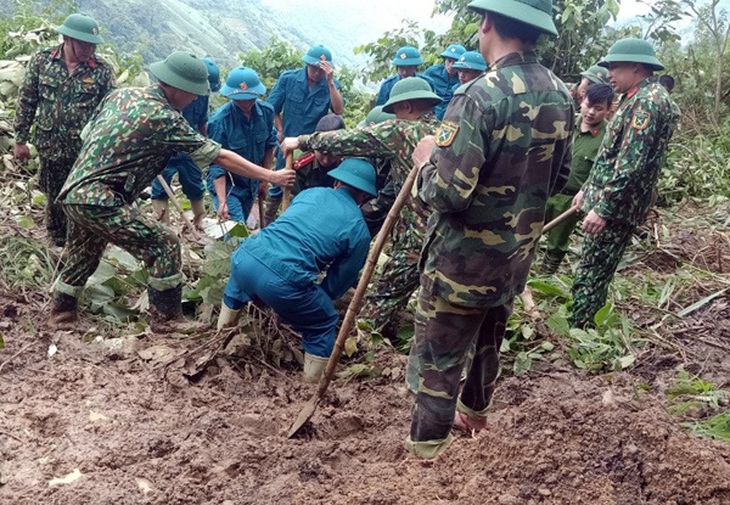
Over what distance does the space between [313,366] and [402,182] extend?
1.22 meters

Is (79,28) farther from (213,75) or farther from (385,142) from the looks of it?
(385,142)

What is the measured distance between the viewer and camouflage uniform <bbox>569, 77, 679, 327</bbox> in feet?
13.4

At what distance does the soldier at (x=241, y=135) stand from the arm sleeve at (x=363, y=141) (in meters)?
2.25

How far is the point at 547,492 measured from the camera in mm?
2510

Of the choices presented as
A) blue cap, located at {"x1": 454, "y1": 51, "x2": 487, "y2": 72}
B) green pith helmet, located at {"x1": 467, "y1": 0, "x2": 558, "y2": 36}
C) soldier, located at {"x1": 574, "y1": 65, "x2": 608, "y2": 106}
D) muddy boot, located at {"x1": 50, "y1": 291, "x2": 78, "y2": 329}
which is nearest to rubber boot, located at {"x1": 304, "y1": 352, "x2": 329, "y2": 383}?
muddy boot, located at {"x1": 50, "y1": 291, "x2": 78, "y2": 329}

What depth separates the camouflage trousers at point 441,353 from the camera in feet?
8.84

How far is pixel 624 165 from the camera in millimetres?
4137

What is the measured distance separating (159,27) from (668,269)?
57.6 feet

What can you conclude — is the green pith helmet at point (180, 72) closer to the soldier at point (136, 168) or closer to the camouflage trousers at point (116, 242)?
the soldier at point (136, 168)

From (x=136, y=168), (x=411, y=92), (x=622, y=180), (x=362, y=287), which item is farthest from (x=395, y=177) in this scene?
(x=136, y=168)

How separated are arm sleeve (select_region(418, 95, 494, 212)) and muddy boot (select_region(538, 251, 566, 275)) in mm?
3589

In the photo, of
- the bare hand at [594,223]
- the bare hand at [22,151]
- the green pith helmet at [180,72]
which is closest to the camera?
the green pith helmet at [180,72]

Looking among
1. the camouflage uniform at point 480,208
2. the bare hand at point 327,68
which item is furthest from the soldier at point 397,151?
the bare hand at point 327,68

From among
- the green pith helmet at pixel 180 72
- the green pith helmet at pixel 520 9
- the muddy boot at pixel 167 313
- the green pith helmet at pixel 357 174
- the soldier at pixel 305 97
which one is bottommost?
the muddy boot at pixel 167 313
